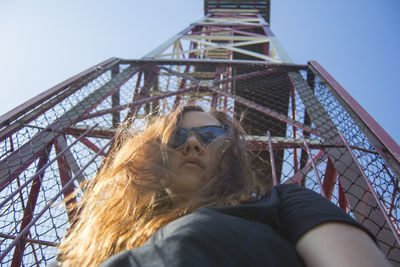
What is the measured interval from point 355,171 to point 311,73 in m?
1.78

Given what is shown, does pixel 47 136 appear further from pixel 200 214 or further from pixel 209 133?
pixel 200 214

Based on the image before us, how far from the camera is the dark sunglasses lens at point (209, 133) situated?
4.59ft

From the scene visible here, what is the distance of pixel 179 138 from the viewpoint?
142 centimetres

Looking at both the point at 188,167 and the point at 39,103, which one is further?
the point at 39,103

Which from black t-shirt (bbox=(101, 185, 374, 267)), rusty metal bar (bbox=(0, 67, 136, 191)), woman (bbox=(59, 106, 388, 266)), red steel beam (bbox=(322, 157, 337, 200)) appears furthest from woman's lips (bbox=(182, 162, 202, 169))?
red steel beam (bbox=(322, 157, 337, 200))

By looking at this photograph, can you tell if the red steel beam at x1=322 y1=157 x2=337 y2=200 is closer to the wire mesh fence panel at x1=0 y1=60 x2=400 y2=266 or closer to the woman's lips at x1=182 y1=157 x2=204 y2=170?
the wire mesh fence panel at x1=0 y1=60 x2=400 y2=266

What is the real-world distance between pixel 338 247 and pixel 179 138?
0.89 m

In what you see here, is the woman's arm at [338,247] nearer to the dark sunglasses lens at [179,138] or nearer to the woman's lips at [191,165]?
the woman's lips at [191,165]

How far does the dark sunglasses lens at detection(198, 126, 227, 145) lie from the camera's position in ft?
4.59

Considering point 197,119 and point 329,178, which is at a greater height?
point 197,119

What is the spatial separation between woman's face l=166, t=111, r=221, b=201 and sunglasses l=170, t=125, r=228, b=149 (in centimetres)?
2

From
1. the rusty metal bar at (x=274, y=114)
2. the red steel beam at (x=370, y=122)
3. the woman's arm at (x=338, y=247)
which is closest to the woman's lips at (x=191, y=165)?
the woman's arm at (x=338, y=247)

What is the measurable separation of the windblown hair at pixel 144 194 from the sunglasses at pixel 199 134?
0.11ft

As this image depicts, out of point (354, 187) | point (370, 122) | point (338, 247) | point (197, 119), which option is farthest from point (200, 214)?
point (370, 122)
